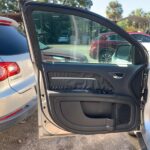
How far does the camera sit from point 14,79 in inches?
110

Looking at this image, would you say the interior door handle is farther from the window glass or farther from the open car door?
the window glass

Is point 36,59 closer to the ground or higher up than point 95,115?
higher up

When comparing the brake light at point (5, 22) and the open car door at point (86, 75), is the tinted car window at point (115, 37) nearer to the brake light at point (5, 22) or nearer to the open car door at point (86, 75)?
the open car door at point (86, 75)

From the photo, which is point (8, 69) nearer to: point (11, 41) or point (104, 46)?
point (11, 41)

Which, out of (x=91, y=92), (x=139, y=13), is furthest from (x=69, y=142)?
(x=139, y=13)

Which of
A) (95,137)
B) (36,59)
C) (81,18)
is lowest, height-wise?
(95,137)

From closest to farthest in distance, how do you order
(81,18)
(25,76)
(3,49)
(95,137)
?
(81,18), (3,49), (25,76), (95,137)

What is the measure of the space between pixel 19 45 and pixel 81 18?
1187mm

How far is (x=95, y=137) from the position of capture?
3291 millimetres

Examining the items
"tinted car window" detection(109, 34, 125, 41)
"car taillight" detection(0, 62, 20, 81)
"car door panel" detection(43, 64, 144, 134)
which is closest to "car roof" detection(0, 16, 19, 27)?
"car taillight" detection(0, 62, 20, 81)

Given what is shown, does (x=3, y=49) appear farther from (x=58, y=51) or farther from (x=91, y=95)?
(x=91, y=95)

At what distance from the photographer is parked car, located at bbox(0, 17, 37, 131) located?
105 inches

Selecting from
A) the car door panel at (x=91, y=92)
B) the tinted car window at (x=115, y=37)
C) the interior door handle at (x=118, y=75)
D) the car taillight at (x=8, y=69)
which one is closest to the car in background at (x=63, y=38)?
the car door panel at (x=91, y=92)

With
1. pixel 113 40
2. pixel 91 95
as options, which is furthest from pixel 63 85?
pixel 113 40
